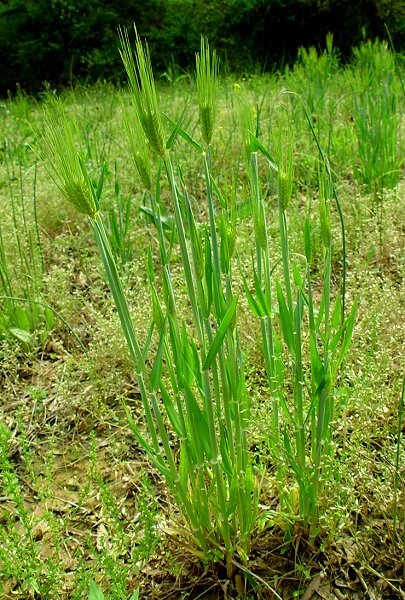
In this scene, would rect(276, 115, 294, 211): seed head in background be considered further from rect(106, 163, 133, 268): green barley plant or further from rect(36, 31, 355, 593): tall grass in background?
rect(106, 163, 133, 268): green barley plant

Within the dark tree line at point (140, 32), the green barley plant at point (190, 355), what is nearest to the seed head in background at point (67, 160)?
the green barley plant at point (190, 355)

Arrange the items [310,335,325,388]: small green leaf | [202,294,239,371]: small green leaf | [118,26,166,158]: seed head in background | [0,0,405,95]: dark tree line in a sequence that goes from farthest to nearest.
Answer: [0,0,405,95]: dark tree line
[310,335,325,388]: small green leaf
[202,294,239,371]: small green leaf
[118,26,166,158]: seed head in background

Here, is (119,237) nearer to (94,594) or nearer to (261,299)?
(261,299)

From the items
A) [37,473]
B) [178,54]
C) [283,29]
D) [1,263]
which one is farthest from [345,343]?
[178,54]

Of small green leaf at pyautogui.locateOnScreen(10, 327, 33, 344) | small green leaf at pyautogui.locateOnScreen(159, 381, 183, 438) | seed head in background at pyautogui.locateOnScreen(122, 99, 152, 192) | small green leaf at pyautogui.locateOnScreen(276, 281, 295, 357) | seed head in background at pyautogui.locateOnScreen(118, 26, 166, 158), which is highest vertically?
seed head in background at pyautogui.locateOnScreen(118, 26, 166, 158)

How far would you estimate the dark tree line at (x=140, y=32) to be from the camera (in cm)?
680

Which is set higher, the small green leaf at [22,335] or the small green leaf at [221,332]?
the small green leaf at [221,332]

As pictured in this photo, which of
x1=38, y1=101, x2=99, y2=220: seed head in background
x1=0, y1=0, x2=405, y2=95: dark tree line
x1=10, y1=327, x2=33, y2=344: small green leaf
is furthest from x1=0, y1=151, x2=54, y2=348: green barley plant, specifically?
x1=0, y1=0, x2=405, y2=95: dark tree line

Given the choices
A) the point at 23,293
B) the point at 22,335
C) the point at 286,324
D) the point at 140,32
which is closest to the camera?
the point at 286,324

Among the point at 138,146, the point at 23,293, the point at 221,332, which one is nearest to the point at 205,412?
the point at 221,332

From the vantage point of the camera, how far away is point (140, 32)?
8.13m

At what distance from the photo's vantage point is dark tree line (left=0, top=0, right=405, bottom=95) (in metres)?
6.80

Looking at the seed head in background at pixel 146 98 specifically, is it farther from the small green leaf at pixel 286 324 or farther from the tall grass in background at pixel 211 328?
the small green leaf at pixel 286 324

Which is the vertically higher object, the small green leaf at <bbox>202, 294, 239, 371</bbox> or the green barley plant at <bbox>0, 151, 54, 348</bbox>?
the small green leaf at <bbox>202, 294, 239, 371</bbox>
